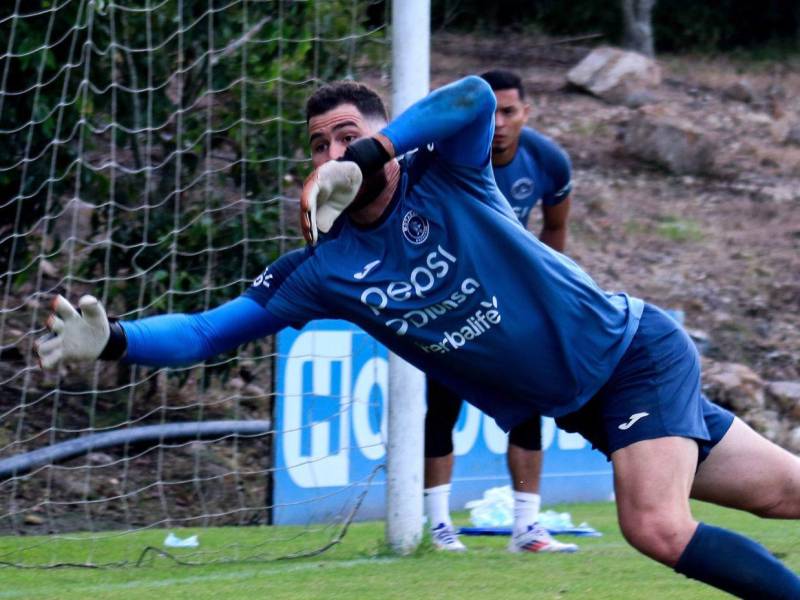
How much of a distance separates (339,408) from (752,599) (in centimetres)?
391

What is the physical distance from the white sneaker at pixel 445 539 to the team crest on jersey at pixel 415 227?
267 centimetres

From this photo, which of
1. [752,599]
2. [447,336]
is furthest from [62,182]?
[752,599]

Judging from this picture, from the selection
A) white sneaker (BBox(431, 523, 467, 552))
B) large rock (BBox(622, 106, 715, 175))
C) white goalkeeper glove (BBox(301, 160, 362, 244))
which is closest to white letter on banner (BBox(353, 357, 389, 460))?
white sneaker (BBox(431, 523, 467, 552))

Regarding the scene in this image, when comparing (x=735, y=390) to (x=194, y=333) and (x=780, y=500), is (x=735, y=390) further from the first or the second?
(x=194, y=333)

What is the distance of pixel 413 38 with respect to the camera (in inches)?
233

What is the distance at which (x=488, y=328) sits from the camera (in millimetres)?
3826

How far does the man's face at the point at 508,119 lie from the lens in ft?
22.0

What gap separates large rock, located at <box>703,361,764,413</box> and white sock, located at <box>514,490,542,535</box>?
15.3 ft

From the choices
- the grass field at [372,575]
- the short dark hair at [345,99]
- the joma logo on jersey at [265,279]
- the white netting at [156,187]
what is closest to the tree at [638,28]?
the white netting at [156,187]

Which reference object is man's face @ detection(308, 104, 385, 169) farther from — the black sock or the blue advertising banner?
the blue advertising banner

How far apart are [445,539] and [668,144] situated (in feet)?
33.9

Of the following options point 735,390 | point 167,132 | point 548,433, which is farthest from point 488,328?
point 735,390

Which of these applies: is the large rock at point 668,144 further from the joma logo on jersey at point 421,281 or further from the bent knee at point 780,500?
the joma logo on jersey at point 421,281

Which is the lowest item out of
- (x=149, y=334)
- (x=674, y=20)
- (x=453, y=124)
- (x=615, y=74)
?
(x=149, y=334)
